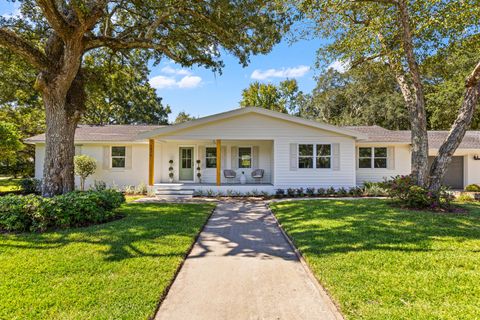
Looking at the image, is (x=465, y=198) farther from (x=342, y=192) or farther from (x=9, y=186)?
(x=9, y=186)

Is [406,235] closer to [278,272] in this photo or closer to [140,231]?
[278,272]

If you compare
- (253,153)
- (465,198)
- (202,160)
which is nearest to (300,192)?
(253,153)

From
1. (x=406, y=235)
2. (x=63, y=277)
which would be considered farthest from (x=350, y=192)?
(x=63, y=277)

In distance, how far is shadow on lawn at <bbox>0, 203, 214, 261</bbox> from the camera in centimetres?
470

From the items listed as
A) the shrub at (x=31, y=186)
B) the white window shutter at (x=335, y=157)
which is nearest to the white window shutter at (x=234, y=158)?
the white window shutter at (x=335, y=157)

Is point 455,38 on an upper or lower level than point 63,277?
upper

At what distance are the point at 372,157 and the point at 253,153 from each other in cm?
681

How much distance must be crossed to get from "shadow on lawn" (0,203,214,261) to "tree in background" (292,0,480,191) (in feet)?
25.5

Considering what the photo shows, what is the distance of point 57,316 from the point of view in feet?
9.08

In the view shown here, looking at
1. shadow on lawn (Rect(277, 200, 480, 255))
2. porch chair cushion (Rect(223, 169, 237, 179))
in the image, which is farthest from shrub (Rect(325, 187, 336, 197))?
porch chair cushion (Rect(223, 169, 237, 179))

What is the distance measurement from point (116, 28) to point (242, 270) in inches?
462

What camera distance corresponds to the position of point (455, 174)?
15.9 meters

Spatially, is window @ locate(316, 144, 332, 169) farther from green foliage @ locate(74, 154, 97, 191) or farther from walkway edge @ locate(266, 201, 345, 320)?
green foliage @ locate(74, 154, 97, 191)

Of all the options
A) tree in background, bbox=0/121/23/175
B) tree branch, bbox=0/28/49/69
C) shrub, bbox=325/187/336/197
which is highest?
tree branch, bbox=0/28/49/69
